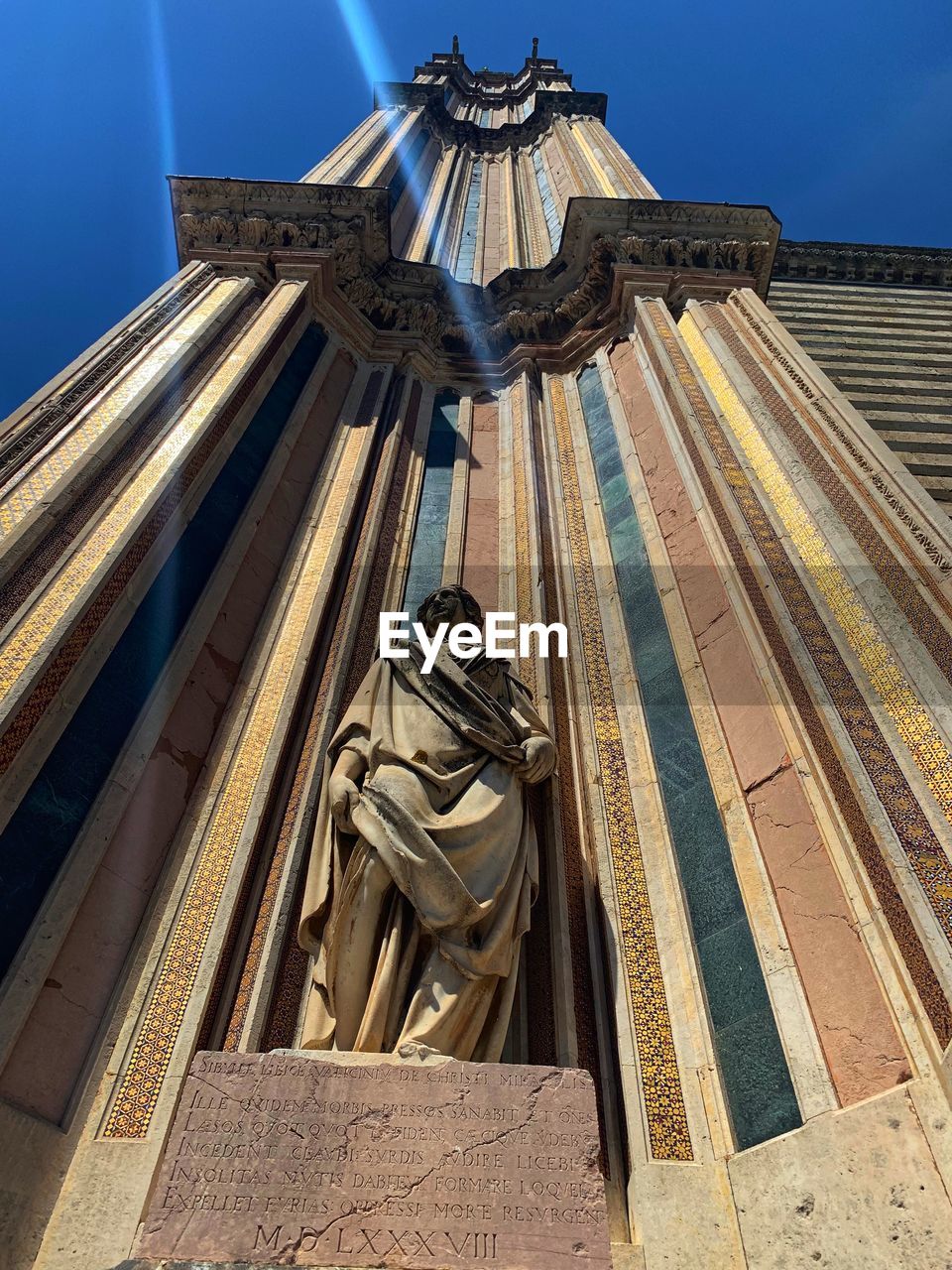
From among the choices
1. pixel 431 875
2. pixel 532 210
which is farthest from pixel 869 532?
pixel 532 210

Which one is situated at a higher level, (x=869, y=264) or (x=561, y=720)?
(x=869, y=264)

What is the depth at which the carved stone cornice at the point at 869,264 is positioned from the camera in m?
20.1

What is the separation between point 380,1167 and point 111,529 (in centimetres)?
461

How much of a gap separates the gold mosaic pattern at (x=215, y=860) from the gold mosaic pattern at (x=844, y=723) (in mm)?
3436

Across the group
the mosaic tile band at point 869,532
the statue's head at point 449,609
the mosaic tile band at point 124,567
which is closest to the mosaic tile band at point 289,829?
the statue's head at point 449,609

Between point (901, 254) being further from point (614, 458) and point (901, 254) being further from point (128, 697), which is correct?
point (128, 697)

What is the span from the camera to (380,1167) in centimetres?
355

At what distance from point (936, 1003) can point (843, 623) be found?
8.60ft

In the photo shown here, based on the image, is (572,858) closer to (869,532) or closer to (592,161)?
(869,532)

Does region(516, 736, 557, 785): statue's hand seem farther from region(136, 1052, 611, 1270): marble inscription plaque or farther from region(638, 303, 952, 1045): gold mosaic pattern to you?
region(136, 1052, 611, 1270): marble inscription plaque

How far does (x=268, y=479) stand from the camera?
893 centimetres

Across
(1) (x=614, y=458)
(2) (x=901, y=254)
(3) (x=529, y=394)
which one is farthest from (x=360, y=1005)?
(2) (x=901, y=254)

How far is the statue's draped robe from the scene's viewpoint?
14.8 ft

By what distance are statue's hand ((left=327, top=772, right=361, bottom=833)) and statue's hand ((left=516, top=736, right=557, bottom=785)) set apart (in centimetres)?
102
